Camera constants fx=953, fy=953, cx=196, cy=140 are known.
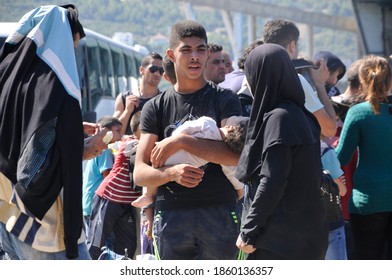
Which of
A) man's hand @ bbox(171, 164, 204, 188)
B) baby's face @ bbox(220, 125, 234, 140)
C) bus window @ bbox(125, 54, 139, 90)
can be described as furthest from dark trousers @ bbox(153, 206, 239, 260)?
bus window @ bbox(125, 54, 139, 90)

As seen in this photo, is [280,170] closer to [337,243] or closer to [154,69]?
[337,243]

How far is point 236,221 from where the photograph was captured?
6.07 meters

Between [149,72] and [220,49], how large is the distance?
58.4 inches

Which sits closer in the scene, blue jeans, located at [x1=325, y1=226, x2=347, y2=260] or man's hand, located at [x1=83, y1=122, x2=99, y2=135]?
man's hand, located at [x1=83, y1=122, x2=99, y2=135]

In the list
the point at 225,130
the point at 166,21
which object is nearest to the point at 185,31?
the point at 225,130

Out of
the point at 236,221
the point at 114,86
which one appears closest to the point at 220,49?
the point at 236,221

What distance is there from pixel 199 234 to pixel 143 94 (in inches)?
183

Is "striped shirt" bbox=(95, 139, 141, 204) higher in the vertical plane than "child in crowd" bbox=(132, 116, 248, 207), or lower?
lower

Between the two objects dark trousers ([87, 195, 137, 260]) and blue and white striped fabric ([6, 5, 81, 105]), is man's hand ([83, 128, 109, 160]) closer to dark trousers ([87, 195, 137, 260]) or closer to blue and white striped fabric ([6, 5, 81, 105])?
blue and white striped fabric ([6, 5, 81, 105])

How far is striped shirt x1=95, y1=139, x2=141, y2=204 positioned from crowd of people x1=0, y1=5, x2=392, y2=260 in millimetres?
1304

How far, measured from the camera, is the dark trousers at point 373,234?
7.12m

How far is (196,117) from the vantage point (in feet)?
19.8

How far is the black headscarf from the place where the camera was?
5.31 metres
